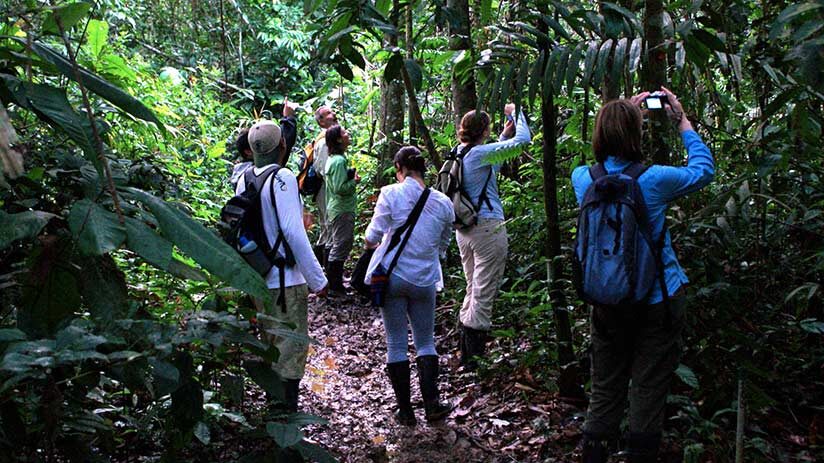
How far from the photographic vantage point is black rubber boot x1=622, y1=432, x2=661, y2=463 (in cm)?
384

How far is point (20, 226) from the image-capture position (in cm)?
176

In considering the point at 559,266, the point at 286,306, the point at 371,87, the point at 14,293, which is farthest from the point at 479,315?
the point at 371,87

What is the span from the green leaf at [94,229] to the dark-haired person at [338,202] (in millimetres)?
7507

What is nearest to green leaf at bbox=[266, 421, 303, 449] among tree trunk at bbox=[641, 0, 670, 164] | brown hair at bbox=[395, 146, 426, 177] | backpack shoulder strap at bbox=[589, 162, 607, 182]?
backpack shoulder strap at bbox=[589, 162, 607, 182]

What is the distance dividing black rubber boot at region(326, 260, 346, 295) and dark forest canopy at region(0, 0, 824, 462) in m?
1.41

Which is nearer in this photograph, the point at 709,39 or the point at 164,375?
the point at 164,375

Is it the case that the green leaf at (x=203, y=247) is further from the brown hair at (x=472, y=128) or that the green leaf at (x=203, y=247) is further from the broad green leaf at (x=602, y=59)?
the brown hair at (x=472, y=128)

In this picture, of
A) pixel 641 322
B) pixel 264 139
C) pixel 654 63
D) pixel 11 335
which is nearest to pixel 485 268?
pixel 264 139

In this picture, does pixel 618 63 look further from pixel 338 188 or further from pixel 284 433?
pixel 338 188

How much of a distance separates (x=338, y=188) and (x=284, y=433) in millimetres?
6983

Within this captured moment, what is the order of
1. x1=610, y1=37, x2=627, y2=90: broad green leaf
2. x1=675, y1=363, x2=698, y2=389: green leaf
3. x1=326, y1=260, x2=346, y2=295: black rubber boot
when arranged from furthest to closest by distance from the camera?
1. x1=326, y1=260, x2=346, y2=295: black rubber boot
2. x1=675, y1=363, x2=698, y2=389: green leaf
3. x1=610, y1=37, x2=627, y2=90: broad green leaf

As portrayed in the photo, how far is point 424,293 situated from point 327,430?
125 centimetres

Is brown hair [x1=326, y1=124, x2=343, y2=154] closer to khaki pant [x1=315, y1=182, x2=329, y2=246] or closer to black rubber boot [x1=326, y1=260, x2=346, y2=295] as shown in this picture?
khaki pant [x1=315, y1=182, x2=329, y2=246]

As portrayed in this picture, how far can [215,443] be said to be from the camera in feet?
14.5
